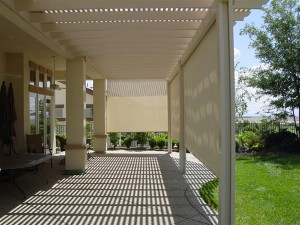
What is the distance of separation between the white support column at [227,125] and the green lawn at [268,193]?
0.89 meters

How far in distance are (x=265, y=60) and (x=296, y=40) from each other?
1463 millimetres

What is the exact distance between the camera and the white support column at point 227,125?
15.3ft

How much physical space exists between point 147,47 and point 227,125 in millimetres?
4785

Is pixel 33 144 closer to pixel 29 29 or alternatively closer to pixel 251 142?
pixel 29 29

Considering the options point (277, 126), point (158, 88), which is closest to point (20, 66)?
point (158, 88)

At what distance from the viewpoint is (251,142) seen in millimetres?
15664

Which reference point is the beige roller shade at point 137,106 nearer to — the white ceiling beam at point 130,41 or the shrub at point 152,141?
the shrub at point 152,141

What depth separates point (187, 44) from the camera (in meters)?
8.86


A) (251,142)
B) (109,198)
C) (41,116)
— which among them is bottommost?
(109,198)

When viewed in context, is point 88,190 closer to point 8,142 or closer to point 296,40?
point 8,142

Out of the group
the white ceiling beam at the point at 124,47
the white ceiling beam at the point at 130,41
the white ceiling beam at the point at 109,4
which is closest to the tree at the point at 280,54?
the white ceiling beam at the point at 124,47

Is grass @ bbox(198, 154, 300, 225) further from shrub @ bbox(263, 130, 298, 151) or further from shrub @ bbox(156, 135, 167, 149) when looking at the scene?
shrub @ bbox(156, 135, 167, 149)

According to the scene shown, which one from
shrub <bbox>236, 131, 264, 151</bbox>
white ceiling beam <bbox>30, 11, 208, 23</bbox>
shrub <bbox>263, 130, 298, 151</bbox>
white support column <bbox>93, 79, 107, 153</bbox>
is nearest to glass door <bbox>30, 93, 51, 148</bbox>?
white support column <bbox>93, 79, 107, 153</bbox>

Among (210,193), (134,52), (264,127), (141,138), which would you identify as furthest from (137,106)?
(210,193)
